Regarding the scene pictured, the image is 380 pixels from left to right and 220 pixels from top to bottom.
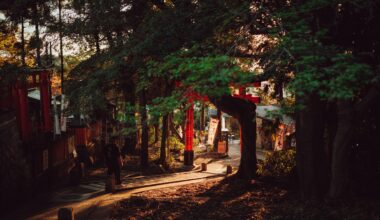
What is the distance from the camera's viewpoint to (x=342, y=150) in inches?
391

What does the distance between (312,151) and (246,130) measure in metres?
4.59

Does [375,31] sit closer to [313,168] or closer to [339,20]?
[339,20]

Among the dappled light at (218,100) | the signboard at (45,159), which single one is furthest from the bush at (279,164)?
the signboard at (45,159)

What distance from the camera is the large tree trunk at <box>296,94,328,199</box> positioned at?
34.0 feet

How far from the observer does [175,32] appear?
9.50 metres

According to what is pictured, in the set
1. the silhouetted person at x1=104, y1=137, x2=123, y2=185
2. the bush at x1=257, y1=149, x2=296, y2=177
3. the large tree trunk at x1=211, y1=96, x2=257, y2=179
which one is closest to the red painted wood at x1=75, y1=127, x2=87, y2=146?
the silhouetted person at x1=104, y1=137, x2=123, y2=185

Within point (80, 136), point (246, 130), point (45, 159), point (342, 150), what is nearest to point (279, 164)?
point (246, 130)

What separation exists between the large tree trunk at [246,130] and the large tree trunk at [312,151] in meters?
3.99

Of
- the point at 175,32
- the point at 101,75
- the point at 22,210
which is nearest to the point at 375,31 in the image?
the point at 175,32

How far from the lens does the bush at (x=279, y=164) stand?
14.4 meters

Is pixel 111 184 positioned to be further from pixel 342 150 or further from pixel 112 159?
pixel 342 150

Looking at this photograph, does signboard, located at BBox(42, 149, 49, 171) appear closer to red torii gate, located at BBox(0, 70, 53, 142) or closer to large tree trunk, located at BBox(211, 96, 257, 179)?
red torii gate, located at BBox(0, 70, 53, 142)

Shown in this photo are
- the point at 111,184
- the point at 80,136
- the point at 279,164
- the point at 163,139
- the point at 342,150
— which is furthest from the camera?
the point at 163,139

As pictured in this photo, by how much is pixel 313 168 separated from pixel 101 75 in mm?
6469
